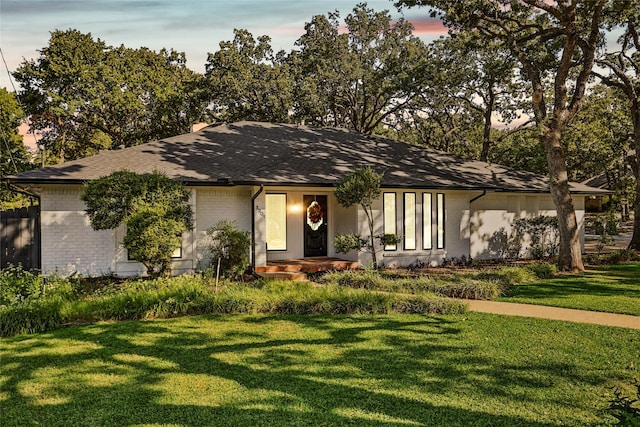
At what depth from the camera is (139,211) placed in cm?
996

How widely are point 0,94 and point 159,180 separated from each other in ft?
74.0

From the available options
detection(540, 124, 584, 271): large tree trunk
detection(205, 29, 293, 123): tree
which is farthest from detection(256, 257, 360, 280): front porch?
detection(205, 29, 293, 123): tree

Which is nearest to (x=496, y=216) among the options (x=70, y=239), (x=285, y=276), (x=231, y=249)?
(x=285, y=276)

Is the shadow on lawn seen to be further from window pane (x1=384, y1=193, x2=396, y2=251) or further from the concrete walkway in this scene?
window pane (x1=384, y1=193, x2=396, y2=251)

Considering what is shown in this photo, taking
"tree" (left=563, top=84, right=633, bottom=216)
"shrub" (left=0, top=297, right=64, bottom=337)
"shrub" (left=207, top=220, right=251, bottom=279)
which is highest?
"tree" (left=563, top=84, right=633, bottom=216)

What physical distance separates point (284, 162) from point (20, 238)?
7.49 meters

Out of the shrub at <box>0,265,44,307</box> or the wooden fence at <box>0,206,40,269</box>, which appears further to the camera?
the wooden fence at <box>0,206,40,269</box>

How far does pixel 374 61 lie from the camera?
29562mm

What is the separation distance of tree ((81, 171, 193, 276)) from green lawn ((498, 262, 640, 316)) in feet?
24.1

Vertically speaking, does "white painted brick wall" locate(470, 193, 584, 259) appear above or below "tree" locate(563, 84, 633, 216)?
below

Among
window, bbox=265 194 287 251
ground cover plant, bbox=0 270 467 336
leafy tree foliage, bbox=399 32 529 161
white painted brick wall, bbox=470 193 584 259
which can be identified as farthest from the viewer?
leafy tree foliage, bbox=399 32 529 161

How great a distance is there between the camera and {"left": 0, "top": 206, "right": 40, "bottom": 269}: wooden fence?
11680 mm

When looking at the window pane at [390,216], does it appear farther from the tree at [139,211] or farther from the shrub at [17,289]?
the shrub at [17,289]

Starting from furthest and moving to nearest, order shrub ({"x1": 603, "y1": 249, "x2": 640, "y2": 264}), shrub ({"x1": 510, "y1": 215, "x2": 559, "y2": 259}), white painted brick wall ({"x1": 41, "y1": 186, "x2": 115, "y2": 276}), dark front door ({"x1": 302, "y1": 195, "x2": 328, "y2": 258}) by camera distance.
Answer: shrub ({"x1": 510, "y1": 215, "x2": 559, "y2": 259}) → shrub ({"x1": 603, "y1": 249, "x2": 640, "y2": 264}) → dark front door ({"x1": 302, "y1": 195, "x2": 328, "y2": 258}) → white painted brick wall ({"x1": 41, "y1": 186, "x2": 115, "y2": 276})
